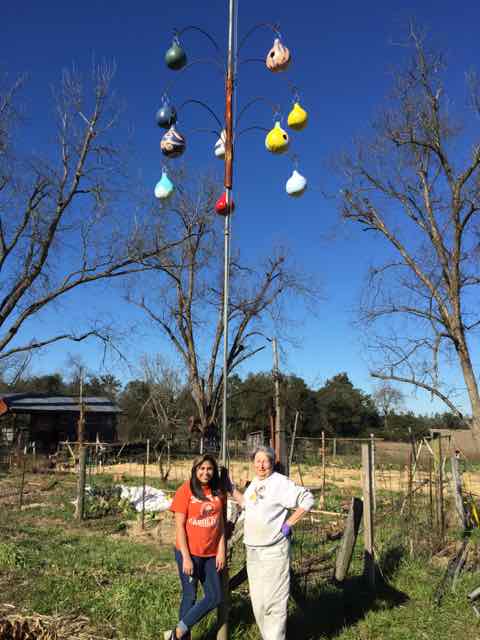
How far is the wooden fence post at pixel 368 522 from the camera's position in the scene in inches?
220

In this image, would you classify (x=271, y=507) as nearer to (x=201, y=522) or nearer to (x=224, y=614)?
(x=201, y=522)

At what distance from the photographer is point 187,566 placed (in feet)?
12.4

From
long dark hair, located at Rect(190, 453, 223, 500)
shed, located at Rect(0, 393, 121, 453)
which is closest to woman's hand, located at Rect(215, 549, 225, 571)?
long dark hair, located at Rect(190, 453, 223, 500)

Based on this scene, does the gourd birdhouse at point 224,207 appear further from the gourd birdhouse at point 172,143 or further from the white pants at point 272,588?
the white pants at point 272,588

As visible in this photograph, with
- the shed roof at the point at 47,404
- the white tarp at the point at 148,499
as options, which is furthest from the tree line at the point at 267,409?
the white tarp at the point at 148,499

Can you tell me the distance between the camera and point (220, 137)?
506 cm

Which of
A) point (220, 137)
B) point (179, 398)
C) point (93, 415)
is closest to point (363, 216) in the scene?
point (220, 137)

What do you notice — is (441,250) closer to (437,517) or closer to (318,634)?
(437,517)

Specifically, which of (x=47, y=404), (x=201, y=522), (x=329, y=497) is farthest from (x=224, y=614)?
(x=47, y=404)

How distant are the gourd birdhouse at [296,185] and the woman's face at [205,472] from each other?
2639mm

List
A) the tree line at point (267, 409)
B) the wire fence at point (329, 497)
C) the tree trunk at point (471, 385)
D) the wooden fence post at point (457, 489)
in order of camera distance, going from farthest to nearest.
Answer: the tree line at point (267, 409), the tree trunk at point (471, 385), the wooden fence post at point (457, 489), the wire fence at point (329, 497)

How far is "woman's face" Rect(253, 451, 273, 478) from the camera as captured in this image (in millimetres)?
3910

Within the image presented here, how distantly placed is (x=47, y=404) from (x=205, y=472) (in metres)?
28.0

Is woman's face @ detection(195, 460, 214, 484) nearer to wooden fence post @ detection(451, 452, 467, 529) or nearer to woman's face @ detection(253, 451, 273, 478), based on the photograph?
woman's face @ detection(253, 451, 273, 478)
